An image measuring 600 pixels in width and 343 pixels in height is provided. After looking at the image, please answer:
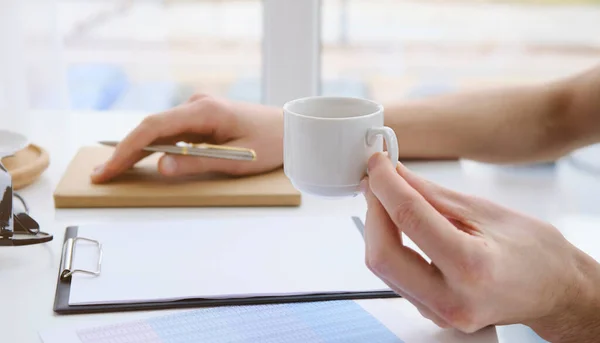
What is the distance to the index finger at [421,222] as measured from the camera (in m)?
0.58

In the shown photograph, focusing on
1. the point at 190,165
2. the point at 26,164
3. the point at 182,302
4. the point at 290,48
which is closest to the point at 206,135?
the point at 190,165

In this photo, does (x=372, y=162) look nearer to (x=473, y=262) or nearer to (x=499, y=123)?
(x=473, y=262)

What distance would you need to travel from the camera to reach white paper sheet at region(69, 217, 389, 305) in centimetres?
72

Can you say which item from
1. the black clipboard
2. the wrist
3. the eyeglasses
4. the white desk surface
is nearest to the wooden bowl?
the white desk surface

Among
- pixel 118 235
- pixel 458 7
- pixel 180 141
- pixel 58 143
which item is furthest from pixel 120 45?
pixel 118 235

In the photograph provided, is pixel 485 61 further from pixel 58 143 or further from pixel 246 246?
pixel 246 246

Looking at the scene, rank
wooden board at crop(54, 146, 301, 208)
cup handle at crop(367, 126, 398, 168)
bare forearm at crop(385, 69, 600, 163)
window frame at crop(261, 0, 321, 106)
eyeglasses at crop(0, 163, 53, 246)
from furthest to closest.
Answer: window frame at crop(261, 0, 321, 106), bare forearm at crop(385, 69, 600, 163), wooden board at crop(54, 146, 301, 208), eyeglasses at crop(0, 163, 53, 246), cup handle at crop(367, 126, 398, 168)

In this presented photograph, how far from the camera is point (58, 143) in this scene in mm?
1226

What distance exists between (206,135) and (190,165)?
0.19ft

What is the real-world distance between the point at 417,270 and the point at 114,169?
21.1 inches

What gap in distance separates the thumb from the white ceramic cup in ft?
0.99

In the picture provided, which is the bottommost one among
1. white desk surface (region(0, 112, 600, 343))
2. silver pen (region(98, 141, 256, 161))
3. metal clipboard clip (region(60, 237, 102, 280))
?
white desk surface (region(0, 112, 600, 343))

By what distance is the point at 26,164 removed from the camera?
1056 mm

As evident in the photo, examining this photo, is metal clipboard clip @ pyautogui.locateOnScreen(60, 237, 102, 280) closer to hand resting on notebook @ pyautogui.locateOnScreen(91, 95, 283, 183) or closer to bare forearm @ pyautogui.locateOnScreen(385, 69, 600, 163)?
hand resting on notebook @ pyautogui.locateOnScreen(91, 95, 283, 183)
